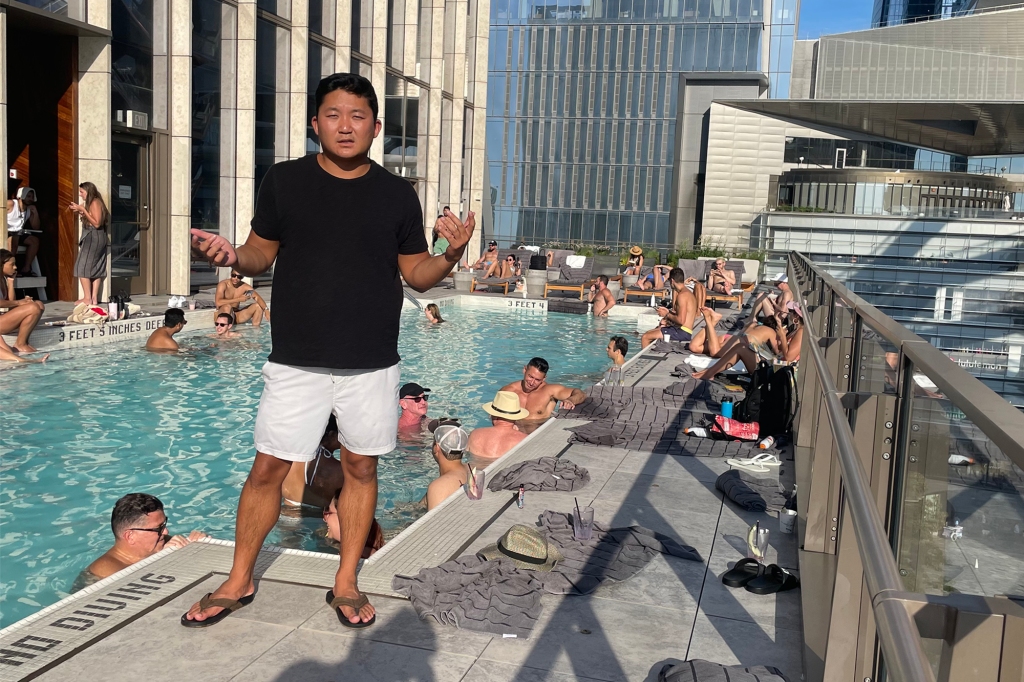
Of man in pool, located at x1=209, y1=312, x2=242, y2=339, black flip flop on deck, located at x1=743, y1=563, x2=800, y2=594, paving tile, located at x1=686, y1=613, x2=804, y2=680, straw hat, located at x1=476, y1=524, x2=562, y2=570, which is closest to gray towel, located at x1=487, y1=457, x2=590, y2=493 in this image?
straw hat, located at x1=476, y1=524, x2=562, y2=570

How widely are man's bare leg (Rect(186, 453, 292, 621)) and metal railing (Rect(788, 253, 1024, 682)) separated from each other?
197 cm

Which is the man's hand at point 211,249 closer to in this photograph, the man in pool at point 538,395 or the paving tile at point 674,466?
the paving tile at point 674,466

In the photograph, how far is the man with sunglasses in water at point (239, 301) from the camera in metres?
15.1

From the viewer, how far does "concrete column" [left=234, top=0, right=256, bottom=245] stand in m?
18.6

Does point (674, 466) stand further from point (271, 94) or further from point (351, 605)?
point (271, 94)

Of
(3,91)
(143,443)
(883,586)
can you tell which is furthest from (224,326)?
(883,586)

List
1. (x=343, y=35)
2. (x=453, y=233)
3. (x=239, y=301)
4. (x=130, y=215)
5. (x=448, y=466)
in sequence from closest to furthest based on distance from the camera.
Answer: (x=453, y=233) < (x=448, y=466) < (x=239, y=301) < (x=130, y=215) < (x=343, y=35)

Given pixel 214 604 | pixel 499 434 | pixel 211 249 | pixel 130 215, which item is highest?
pixel 211 249

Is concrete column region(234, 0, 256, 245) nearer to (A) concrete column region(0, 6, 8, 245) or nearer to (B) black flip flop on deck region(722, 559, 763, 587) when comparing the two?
(A) concrete column region(0, 6, 8, 245)

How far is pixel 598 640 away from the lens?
372 cm

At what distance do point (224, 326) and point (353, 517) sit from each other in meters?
11.0

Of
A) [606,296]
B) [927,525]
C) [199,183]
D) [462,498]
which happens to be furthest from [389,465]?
[606,296]

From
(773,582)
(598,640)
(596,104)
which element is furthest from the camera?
(596,104)

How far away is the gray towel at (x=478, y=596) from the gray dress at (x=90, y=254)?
11225mm
